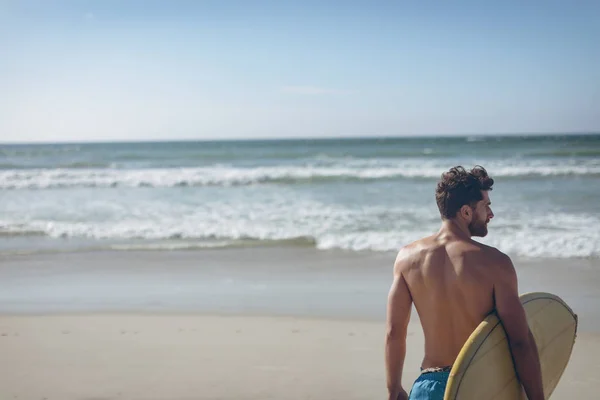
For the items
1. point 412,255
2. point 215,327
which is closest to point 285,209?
point 215,327

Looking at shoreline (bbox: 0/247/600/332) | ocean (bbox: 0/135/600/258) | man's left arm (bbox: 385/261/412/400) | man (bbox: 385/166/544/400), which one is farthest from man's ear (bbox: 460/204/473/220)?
ocean (bbox: 0/135/600/258)

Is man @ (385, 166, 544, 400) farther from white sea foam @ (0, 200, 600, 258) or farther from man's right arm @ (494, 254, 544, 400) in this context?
white sea foam @ (0, 200, 600, 258)

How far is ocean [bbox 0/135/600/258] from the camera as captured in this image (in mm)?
10281

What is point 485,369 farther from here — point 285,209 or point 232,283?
point 285,209

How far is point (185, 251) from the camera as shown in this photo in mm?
9766

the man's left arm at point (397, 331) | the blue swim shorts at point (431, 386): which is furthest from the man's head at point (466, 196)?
the blue swim shorts at point (431, 386)

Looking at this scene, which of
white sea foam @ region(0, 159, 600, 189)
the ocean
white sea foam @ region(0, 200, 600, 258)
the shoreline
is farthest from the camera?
white sea foam @ region(0, 159, 600, 189)

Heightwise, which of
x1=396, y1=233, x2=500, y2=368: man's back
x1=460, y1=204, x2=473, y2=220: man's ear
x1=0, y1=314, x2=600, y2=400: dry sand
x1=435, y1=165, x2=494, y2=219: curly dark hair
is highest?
x1=435, y1=165, x2=494, y2=219: curly dark hair

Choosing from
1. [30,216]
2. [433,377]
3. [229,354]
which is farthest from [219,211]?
[433,377]

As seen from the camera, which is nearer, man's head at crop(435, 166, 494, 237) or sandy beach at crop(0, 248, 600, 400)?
man's head at crop(435, 166, 494, 237)

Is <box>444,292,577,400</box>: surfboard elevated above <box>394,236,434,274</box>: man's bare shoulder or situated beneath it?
situated beneath

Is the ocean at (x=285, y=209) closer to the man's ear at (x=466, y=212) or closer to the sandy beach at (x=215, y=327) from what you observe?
the sandy beach at (x=215, y=327)

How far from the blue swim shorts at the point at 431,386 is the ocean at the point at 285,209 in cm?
694

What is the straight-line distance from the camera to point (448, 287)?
2277 millimetres
